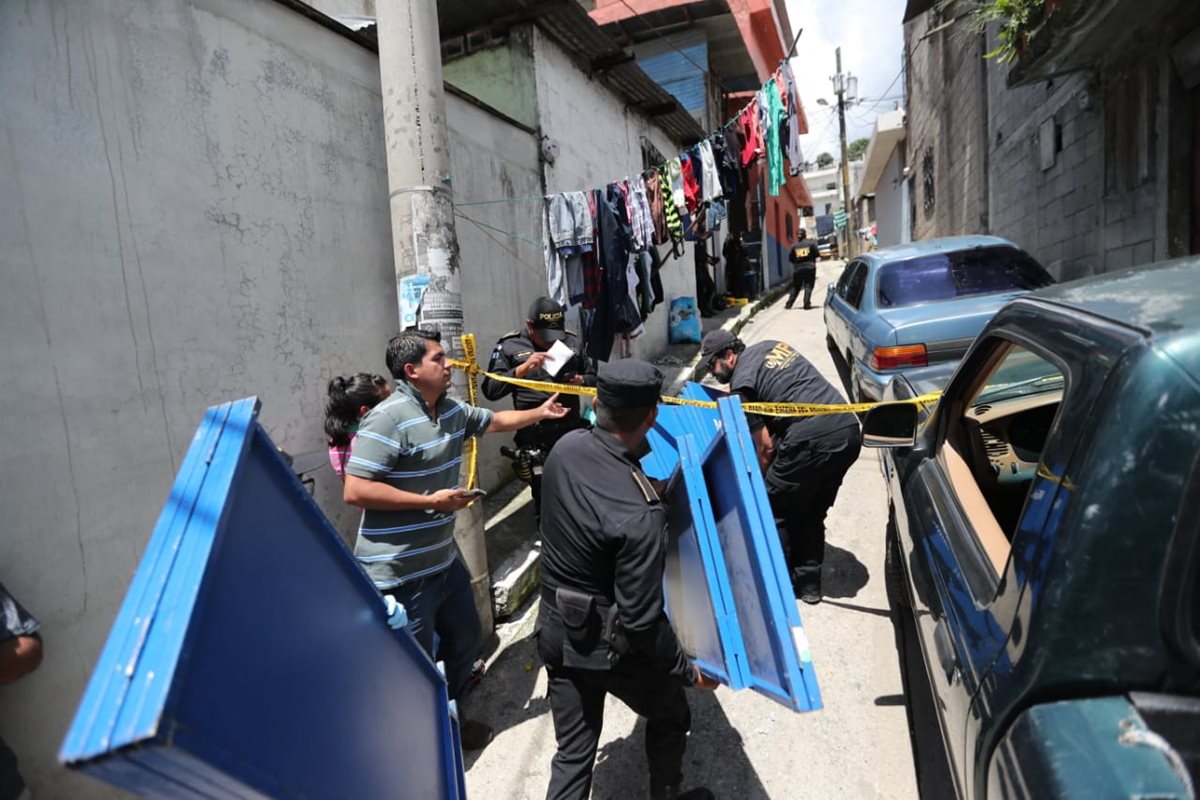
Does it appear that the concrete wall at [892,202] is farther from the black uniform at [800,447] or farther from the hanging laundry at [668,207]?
the black uniform at [800,447]

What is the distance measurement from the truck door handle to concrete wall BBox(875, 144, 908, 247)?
21351 mm

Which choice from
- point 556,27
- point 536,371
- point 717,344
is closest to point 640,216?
point 556,27

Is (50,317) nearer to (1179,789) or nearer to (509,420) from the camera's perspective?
(509,420)

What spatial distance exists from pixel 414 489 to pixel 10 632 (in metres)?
1.28

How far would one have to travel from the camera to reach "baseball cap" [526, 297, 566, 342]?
4277 mm

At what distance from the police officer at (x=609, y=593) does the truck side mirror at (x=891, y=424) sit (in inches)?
47.7

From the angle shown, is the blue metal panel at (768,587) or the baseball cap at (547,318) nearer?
the blue metal panel at (768,587)

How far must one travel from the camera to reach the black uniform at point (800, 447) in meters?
3.52

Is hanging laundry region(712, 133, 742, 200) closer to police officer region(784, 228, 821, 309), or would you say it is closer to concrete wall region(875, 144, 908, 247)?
police officer region(784, 228, 821, 309)

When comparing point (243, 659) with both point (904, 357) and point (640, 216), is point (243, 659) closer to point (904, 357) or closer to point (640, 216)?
point (904, 357)

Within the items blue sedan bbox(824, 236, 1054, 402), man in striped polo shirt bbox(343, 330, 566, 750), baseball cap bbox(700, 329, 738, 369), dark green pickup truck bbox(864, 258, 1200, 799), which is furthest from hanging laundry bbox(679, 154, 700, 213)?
dark green pickup truck bbox(864, 258, 1200, 799)

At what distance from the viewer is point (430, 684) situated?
6.19 ft

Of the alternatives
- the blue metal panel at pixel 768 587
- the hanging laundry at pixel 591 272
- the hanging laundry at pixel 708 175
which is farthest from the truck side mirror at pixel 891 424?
the hanging laundry at pixel 708 175

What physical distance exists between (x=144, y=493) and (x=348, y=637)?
1.84 m
